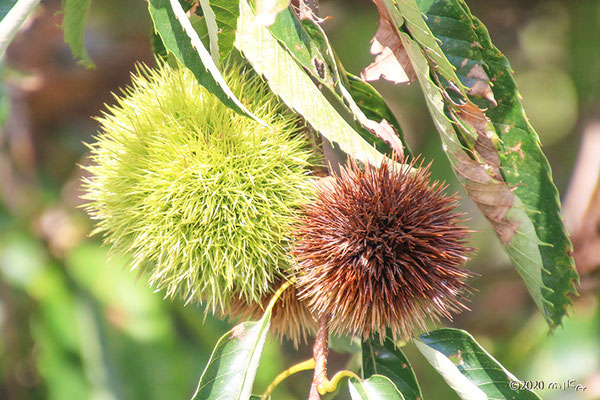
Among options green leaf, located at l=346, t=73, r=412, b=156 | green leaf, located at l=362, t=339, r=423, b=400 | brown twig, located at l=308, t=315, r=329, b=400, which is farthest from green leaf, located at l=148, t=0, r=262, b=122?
green leaf, located at l=362, t=339, r=423, b=400

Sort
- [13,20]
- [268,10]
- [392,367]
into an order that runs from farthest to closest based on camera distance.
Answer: [392,367], [13,20], [268,10]

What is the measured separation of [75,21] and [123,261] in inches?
46.6

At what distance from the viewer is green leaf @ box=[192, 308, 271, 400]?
88 centimetres

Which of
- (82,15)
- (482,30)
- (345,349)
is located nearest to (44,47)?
(82,15)

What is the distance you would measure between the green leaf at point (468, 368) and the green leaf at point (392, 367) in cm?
5

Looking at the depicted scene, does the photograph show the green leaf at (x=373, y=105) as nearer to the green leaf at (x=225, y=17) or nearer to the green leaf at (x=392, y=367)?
the green leaf at (x=225, y=17)

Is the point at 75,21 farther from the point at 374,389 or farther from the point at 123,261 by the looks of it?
the point at 123,261

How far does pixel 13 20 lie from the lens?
2.52 ft

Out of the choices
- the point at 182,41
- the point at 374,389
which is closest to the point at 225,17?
the point at 182,41

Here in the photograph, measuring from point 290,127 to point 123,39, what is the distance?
2.77m

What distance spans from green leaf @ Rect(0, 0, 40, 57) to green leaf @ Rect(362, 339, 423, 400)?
727 millimetres

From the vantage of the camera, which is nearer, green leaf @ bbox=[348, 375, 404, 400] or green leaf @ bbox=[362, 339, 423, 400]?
green leaf @ bbox=[348, 375, 404, 400]

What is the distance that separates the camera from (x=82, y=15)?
3.63 ft

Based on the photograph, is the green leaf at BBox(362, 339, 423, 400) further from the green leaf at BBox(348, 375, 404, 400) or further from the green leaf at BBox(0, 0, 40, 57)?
the green leaf at BBox(0, 0, 40, 57)
